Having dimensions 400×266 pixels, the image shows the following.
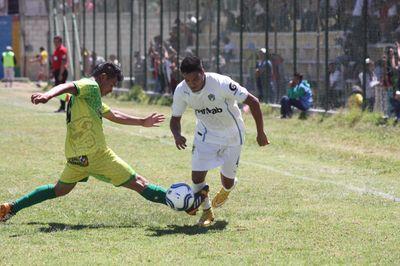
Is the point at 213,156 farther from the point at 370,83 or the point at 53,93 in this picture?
the point at 370,83

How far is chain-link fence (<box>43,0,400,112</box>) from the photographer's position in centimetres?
2073

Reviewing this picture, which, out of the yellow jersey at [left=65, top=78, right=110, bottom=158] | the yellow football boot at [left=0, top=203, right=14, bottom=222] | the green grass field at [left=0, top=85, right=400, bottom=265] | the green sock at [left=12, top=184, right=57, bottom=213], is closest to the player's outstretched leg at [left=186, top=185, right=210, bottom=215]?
the green grass field at [left=0, top=85, right=400, bottom=265]

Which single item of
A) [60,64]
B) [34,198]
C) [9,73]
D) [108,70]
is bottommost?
[9,73]

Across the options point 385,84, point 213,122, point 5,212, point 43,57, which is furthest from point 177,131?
point 43,57

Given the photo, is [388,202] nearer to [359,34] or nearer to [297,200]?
[297,200]

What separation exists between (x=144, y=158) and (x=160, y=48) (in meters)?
17.6

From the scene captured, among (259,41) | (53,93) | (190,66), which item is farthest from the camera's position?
(259,41)

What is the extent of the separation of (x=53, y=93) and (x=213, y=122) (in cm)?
171

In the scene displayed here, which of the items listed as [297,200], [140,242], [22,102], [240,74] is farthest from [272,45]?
[140,242]

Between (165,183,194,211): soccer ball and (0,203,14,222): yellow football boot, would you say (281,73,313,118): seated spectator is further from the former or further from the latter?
(0,203,14,222): yellow football boot

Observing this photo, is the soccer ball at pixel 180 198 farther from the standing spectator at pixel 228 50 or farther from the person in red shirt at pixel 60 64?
the standing spectator at pixel 228 50

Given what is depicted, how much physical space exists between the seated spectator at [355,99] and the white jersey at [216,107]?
11929 mm

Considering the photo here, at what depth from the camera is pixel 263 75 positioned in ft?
84.8

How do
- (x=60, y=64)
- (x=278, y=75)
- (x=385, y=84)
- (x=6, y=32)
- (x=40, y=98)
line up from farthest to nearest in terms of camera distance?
(x=6, y=32) < (x=60, y=64) < (x=278, y=75) < (x=385, y=84) < (x=40, y=98)
